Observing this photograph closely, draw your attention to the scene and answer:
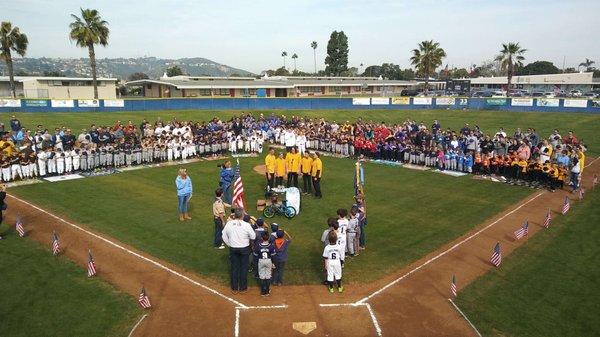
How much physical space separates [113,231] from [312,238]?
22.0ft

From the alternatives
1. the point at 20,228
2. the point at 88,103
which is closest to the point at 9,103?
the point at 88,103

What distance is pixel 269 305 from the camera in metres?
10.2

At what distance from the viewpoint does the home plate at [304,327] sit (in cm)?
917

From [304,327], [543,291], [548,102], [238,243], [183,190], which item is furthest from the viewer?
[548,102]

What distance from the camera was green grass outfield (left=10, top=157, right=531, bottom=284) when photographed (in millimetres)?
12789

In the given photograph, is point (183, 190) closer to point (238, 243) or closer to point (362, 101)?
point (238, 243)

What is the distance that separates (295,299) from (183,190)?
6670 millimetres

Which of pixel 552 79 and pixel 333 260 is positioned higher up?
pixel 552 79

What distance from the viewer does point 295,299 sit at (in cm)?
1048

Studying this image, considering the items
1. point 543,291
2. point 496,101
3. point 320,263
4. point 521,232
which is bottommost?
point 543,291

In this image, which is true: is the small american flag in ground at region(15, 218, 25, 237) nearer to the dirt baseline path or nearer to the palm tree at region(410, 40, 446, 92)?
the dirt baseline path

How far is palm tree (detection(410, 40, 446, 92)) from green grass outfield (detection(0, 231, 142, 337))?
5998 centimetres

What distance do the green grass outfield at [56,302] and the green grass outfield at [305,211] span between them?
7.15 ft

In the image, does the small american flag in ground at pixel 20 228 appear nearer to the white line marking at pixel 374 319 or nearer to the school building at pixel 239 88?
the white line marking at pixel 374 319
